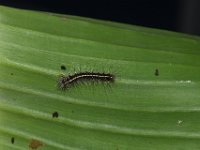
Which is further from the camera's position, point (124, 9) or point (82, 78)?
point (124, 9)

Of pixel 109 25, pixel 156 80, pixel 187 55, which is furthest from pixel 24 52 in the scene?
pixel 187 55

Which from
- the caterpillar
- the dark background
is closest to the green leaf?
the caterpillar

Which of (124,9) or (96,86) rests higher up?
(124,9)

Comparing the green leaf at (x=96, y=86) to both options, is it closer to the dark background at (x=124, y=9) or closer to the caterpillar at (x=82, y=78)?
the caterpillar at (x=82, y=78)

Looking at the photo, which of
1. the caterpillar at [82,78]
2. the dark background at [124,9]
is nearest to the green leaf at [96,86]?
the caterpillar at [82,78]

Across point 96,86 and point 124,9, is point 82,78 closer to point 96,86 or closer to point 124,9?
point 96,86

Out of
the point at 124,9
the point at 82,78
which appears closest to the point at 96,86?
the point at 82,78
